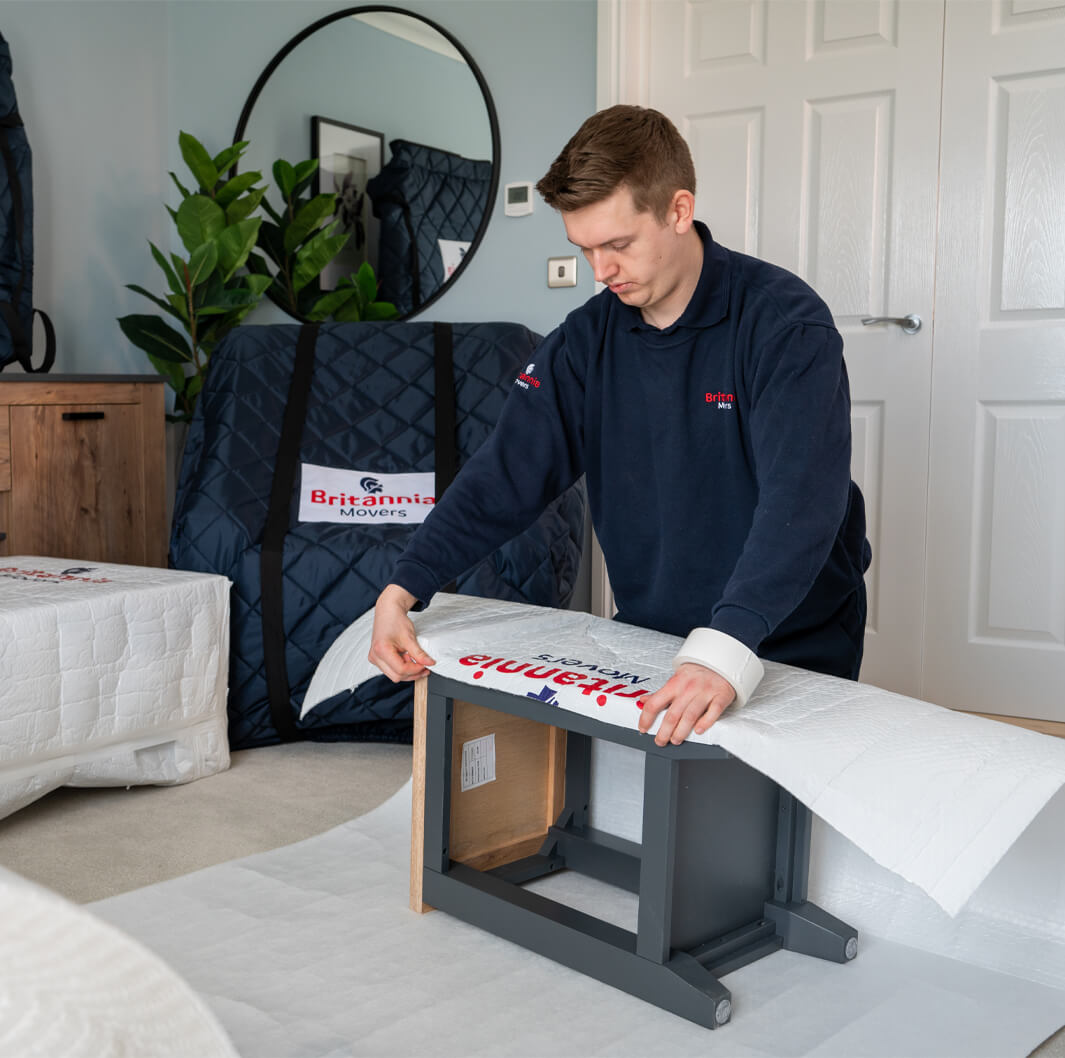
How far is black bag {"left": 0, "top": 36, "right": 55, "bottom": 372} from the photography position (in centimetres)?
274

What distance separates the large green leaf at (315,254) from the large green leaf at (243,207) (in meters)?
0.20

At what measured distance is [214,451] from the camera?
263 cm

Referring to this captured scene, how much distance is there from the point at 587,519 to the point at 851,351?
0.80 metres

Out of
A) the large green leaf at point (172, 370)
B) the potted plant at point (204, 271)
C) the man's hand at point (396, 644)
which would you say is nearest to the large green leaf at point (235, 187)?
the potted plant at point (204, 271)

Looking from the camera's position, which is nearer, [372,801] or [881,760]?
[881,760]

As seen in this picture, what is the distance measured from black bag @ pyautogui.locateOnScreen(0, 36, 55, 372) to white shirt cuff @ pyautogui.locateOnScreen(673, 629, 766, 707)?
217cm

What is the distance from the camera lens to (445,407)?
269cm

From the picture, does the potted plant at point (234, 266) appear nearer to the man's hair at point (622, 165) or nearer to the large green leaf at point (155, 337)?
the large green leaf at point (155, 337)

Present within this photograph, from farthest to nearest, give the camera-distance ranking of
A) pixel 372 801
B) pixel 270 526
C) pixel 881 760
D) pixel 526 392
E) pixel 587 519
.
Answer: pixel 587 519 < pixel 270 526 < pixel 372 801 < pixel 526 392 < pixel 881 760

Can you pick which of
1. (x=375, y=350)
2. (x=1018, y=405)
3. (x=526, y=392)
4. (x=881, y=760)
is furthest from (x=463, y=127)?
(x=881, y=760)

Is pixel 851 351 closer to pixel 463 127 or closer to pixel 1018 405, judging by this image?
pixel 1018 405

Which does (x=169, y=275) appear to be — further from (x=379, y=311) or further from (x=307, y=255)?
(x=379, y=311)

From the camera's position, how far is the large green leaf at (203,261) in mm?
2994

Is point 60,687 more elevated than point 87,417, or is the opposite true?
point 87,417
